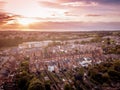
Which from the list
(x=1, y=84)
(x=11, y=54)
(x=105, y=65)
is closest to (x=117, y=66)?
(x=105, y=65)

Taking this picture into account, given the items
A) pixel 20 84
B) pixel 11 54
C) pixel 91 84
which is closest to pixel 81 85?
pixel 91 84

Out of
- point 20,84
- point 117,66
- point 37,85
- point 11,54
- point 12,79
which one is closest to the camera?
point 37,85

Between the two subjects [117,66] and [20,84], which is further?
[117,66]

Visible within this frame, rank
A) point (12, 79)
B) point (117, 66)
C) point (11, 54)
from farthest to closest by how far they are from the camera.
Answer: point (11, 54)
point (117, 66)
point (12, 79)

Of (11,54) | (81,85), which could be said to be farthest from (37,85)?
(11,54)

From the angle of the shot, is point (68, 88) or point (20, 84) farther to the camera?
point (20, 84)

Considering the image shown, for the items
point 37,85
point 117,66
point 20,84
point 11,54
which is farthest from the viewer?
point 11,54

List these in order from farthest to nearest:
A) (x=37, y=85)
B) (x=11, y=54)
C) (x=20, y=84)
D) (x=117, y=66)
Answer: (x=11, y=54), (x=117, y=66), (x=20, y=84), (x=37, y=85)

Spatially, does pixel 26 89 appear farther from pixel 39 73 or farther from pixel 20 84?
pixel 39 73

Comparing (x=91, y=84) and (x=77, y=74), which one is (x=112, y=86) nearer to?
(x=91, y=84)
